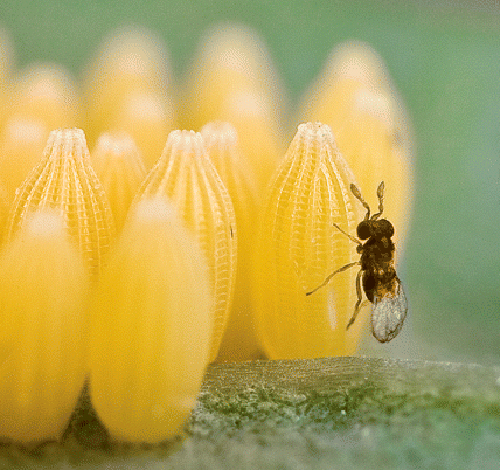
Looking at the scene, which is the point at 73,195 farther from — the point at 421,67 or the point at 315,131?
the point at 421,67

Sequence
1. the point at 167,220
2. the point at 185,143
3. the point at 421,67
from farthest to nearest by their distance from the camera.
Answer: the point at 421,67
the point at 185,143
the point at 167,220

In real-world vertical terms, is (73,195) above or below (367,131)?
below

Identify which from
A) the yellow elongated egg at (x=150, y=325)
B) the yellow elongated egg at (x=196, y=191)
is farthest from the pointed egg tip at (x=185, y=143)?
the yellow elongated egg at (x=150, y=325)

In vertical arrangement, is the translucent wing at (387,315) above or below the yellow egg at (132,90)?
below

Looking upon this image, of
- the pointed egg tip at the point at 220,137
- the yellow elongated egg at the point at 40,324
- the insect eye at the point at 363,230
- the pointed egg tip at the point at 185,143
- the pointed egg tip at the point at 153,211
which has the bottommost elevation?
the yellow elongated egg at the point at 40,324

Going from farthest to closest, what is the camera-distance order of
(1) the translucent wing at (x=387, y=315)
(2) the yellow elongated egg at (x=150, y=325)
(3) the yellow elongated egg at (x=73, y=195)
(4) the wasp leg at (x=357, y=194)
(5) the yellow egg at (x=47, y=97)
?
(5) the yellow egg at (x=47, y=97) → (1) the translucent wing at (x=387, y=315) → (4) the wasp leg at (x=357, y=194) → (3) the yellow elongated egg at (x=73, y=195) → (2) the yellow elongated egg at (x=150, y=325)

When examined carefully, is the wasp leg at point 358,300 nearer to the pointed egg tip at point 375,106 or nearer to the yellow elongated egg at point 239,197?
the yellow elongated egg at point 239,197

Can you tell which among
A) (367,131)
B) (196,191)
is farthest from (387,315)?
(196,191)
